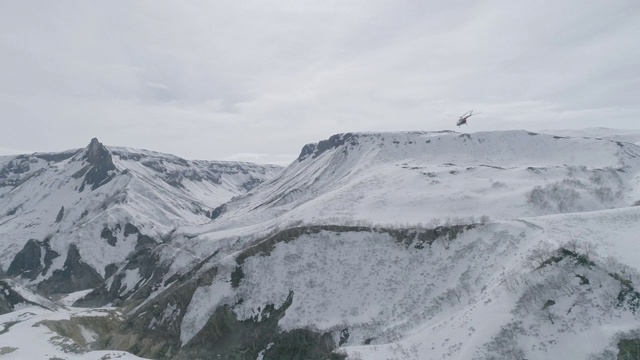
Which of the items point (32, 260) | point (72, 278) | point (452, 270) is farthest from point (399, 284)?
point (32, 260)

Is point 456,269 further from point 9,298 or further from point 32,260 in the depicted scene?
point 32,260

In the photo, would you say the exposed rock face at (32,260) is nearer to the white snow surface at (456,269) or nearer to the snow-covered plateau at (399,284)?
the snow-covered plateau at (399,284)

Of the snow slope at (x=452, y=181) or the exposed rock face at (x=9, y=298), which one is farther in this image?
the exposed rock face at (x=9, y=298)

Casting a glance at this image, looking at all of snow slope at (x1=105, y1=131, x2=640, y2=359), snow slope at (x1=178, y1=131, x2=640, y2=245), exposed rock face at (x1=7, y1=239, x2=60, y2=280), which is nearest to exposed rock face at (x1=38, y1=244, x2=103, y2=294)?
exposed rock face at (x1=7, y1=239, x2=60, y2=280)

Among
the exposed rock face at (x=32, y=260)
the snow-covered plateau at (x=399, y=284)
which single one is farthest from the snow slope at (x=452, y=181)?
the exposed rock face at (x=32, y=260)

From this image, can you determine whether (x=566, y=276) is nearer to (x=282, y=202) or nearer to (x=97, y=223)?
(x=282, y=202)

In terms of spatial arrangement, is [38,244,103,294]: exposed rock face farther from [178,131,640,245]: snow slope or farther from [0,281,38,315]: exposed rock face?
[0,281,38,315]: exposed rock face

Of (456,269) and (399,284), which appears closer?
(456,269)

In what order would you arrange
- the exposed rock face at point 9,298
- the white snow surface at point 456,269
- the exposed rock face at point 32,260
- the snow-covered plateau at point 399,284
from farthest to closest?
the exposed rock face at point 32,260 → the exposed rock face at point 9,298 → the snow-covered plateau at point 399,284 → the white snow surface at point 456,269
